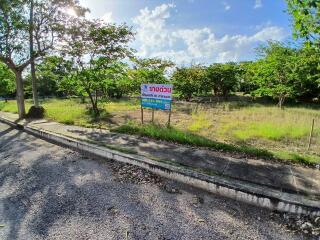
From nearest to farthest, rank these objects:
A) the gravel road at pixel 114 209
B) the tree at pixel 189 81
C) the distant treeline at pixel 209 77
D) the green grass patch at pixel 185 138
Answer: the gravel road at pixel 114 209 → the green grass patch at pixel 185 138 → the distant treeline at pixel 209 77 → the tree at pixel 189 81

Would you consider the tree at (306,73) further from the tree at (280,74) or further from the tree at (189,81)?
the tree at (189,81)

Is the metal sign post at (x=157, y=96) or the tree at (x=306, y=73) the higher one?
the tree at (x=306, y=73)

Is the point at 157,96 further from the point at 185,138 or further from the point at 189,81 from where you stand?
the point at 189,81

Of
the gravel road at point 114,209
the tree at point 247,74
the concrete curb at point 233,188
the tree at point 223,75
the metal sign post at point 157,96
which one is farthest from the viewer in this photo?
the tree at point 223,75

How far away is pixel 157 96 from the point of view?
8531mm

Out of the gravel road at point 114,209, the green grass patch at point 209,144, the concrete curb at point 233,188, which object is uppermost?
the green grass patch at point 209,144

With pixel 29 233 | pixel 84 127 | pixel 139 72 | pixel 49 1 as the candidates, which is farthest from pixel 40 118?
pixel 29 233

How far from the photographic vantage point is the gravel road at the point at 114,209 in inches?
134

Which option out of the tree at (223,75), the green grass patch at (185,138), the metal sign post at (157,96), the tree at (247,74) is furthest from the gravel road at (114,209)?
the tree at (247,74)

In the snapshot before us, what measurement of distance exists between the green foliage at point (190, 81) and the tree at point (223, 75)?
590 mm

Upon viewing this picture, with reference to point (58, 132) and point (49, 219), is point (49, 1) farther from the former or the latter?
point (49, 219)

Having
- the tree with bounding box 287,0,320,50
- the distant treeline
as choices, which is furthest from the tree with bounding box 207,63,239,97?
the tree with bounding box 287,0,320,50

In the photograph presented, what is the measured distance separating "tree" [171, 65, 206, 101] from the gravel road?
694 inches

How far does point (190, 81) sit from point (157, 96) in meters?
14.4
